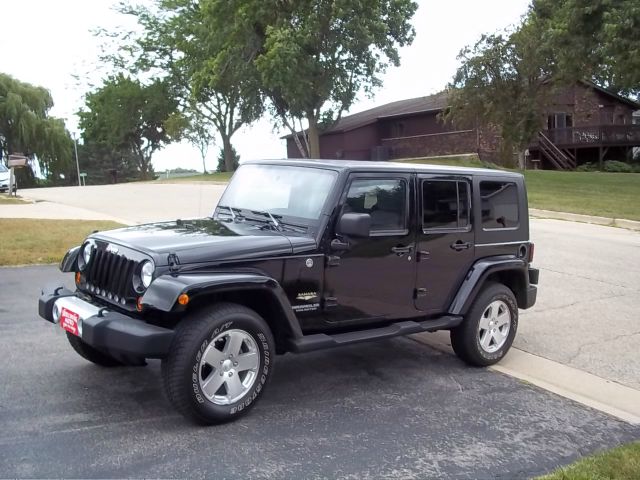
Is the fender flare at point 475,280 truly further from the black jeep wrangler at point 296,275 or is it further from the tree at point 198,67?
the tree at point 198,67

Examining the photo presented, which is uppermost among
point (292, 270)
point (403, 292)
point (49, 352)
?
point (292, 270)

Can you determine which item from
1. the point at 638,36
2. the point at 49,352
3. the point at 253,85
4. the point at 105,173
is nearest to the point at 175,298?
the point at 49,352

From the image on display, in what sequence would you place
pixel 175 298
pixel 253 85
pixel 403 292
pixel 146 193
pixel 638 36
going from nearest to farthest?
1. pixel 175 298
2. pixel 403 292
3. pixel 638 36
4. pixel 146 193
5. pixel 253 85

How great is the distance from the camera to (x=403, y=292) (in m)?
5.16

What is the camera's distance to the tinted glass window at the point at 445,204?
17.4 ft

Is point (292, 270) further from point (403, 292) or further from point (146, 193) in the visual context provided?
point (146, 193)

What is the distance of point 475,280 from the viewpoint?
554 cm

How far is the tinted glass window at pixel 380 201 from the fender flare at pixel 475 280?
858mm

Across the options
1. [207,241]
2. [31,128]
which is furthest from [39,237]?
[31,128]

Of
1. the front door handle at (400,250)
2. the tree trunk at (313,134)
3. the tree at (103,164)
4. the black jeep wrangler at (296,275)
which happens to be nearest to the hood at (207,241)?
the black jeep wrangler at (296,275)

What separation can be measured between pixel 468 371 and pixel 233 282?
2531 millimetres

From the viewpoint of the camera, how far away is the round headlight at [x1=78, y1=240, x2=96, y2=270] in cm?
473

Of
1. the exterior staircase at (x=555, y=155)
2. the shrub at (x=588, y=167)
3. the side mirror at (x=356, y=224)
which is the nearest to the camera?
the side mirror at (x=356, y=224)

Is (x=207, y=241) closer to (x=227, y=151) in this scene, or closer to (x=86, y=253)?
(x=86, y=253)
